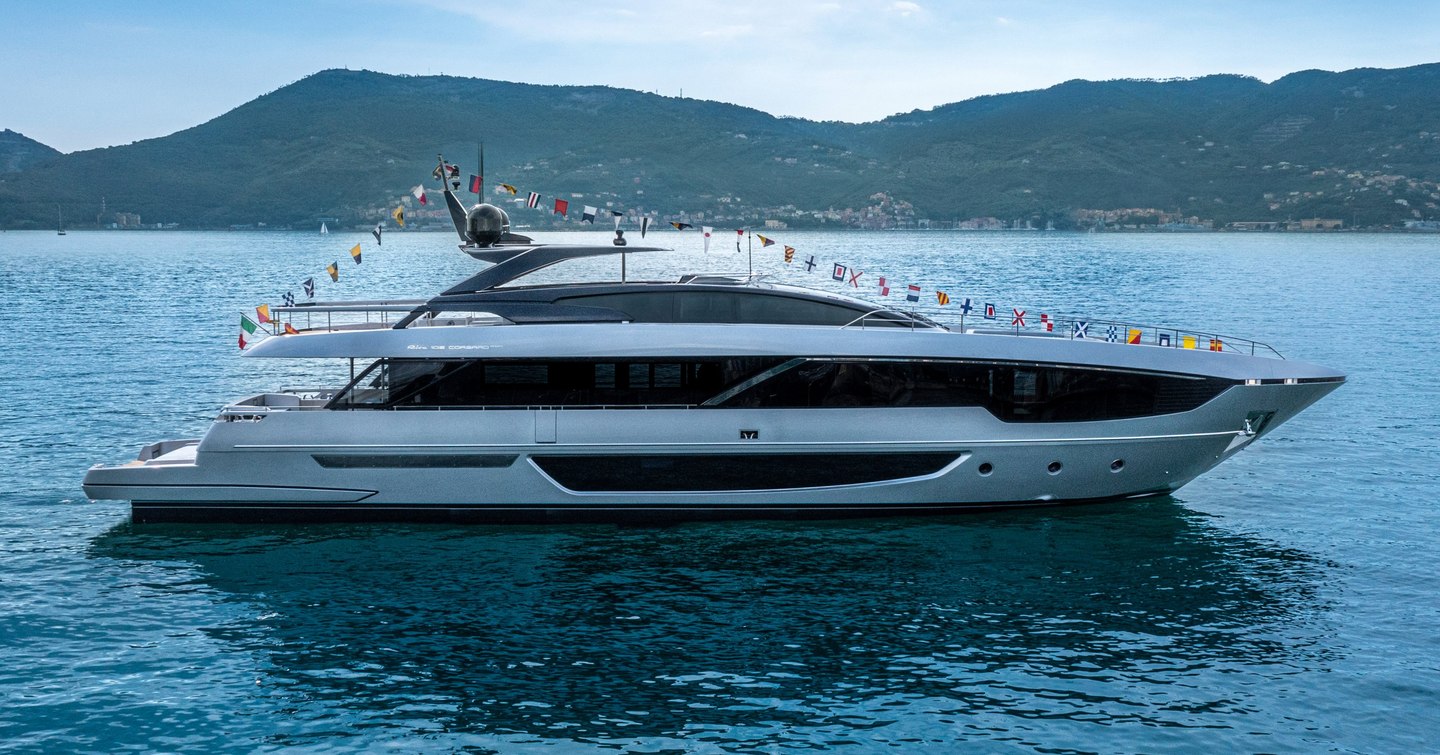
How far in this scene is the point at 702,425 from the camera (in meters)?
16.5

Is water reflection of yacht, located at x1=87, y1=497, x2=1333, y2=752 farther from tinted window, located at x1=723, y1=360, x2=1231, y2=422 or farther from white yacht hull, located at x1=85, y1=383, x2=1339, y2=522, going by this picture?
tinted window, located at x1=723, y1=360, x2=1231, y2=422

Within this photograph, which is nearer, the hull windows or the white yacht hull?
the white yacht hull

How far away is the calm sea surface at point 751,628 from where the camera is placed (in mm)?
11102

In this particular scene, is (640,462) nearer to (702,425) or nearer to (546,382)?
(702,425)

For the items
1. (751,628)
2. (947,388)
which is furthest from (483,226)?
(751,628)

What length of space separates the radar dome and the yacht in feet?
10.0

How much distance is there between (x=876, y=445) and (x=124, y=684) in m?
9.65

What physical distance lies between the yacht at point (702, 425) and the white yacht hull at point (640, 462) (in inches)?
1.1

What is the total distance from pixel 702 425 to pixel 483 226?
19.0ft

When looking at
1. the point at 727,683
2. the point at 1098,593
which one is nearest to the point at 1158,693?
the point at 1098,593

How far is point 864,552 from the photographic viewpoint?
16.2 metres

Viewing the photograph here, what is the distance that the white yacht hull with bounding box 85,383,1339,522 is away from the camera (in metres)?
16.5

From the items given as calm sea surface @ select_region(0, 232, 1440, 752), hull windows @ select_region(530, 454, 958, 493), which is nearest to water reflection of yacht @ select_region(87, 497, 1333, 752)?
calm sea surface @ select_region(0, 232, 1440, 752)

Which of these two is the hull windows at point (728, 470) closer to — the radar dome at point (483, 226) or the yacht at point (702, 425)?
the yacht at point (702, 425)
